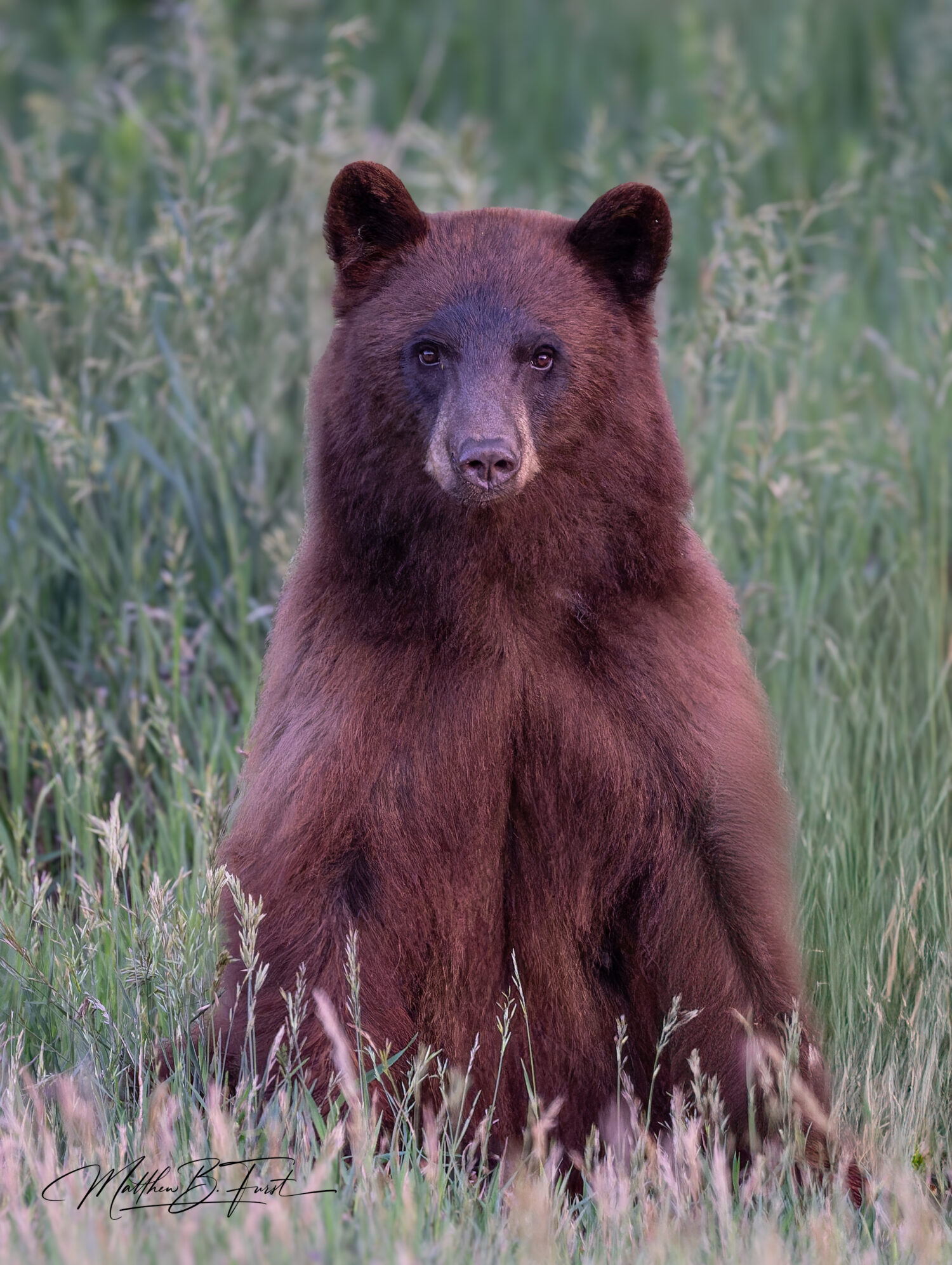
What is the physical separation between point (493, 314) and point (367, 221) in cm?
35

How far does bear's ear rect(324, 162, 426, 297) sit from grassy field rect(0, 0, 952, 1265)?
1.18 meters

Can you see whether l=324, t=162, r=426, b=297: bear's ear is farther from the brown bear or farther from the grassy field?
the grassy field

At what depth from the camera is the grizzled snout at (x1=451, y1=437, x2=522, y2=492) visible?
2.87m

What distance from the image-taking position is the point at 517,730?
302 centimetres

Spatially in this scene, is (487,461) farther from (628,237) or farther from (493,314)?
(628,237)

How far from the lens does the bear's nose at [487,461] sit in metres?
2.86

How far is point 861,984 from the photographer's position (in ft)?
11.8

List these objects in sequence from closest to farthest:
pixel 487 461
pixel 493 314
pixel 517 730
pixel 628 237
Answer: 1. pixel 487 461
2. pixel 517 730
3. pixel 493 314
4. pixel 628 237

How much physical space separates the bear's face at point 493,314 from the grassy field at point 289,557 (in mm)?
975
